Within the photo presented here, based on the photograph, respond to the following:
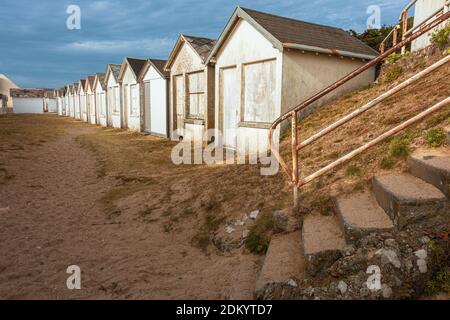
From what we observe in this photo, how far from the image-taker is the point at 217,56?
10703 mm

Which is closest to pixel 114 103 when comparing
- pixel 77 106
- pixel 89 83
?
pixel 89 83

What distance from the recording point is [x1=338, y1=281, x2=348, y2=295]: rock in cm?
250

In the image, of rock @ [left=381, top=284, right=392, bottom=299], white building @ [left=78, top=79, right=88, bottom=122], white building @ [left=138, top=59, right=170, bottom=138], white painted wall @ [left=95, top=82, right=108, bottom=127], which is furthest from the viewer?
white building @ [left=78, top=79, right=88, bottom=122]

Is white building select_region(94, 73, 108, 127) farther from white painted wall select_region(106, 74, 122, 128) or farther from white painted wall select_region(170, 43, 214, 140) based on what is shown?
white painted wall select_region(170, 43, 214, 140)

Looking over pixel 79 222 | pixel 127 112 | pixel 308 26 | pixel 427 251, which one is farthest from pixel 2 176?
pixel 127 112

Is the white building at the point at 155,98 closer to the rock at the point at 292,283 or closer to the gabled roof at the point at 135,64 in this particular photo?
the gabled roof at the point at 135,64

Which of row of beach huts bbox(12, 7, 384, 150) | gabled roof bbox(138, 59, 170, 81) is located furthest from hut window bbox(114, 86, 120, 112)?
row of beach huts bbox(12, 7, 384, 150)

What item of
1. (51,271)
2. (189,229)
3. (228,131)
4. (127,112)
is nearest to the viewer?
(51,271)

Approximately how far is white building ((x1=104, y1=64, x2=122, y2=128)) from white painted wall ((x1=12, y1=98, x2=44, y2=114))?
42.2 meters

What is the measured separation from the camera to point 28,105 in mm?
58219

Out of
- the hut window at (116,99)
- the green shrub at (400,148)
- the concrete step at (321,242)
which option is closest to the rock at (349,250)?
the concrete step at (321,242)

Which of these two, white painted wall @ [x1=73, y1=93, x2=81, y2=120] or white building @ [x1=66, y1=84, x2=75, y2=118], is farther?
white building @ [x1=66, y1=84, x2=75, y2=118]

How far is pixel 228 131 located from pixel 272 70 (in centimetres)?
255

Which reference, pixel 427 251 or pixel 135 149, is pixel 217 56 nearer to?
pixel 135 149
